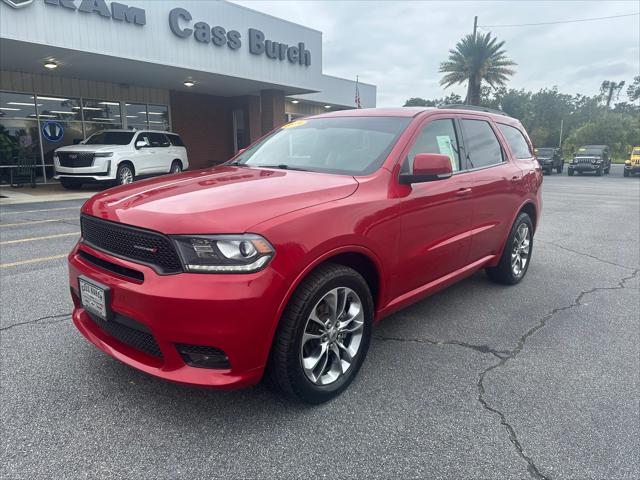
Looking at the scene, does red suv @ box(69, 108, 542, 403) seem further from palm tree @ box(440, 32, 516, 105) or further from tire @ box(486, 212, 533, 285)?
palm tree @ box(440, 32, 516, 105)

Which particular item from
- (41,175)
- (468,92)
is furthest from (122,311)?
(468,92)

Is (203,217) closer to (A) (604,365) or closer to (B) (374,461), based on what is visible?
(B) (374,461)

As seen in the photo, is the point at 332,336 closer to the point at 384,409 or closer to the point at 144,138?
the point at 384,409

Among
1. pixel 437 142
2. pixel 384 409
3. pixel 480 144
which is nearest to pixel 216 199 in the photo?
pixel 384 409

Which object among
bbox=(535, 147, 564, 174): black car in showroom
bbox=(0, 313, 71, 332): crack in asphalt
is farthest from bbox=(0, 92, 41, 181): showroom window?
bbox=(535, 147, 564, 174): black car in showroom

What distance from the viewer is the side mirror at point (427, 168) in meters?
2.95

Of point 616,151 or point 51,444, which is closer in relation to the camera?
point 51,444

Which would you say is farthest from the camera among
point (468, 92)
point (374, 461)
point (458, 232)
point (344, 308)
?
point (468, 92)

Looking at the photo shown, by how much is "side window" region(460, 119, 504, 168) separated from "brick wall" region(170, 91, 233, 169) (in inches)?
721

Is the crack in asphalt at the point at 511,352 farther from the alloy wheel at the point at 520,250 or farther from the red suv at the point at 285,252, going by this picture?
the alloy wheel at the point at 520,250

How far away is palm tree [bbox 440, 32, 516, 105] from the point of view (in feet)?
113

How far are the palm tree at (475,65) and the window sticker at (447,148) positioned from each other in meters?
34.8

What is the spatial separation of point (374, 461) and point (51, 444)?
1597 mm

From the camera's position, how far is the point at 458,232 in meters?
3.73
